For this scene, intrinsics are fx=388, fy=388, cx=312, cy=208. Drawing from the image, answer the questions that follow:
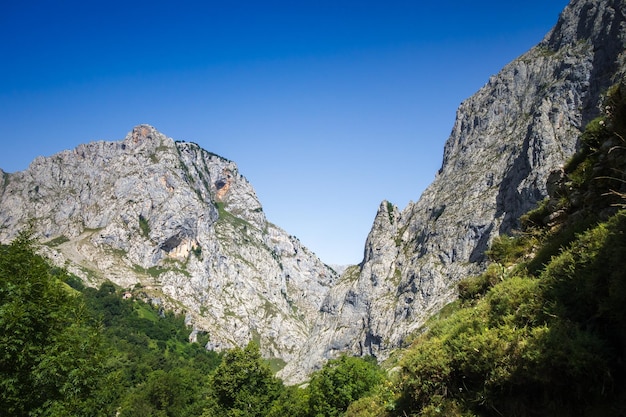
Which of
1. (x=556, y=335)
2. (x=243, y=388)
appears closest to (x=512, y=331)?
(x=556, y=335)

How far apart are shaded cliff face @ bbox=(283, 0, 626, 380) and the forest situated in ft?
354

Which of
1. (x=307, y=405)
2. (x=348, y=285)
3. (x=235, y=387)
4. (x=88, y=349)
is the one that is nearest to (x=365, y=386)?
(x=307, y=405)

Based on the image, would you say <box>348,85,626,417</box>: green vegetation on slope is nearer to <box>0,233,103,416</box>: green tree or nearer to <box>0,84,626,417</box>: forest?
<box>0,84,626,417</box>: forest

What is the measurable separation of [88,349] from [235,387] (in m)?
24.5

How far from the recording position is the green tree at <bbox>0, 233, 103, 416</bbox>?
14164mm

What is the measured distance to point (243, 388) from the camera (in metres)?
39.4

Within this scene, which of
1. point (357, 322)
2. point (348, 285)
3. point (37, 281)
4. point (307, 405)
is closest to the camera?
point (37, 281)

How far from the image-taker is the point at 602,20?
123938 mm

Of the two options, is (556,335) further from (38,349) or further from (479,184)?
(479,184)

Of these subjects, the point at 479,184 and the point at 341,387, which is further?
the point at 479,184

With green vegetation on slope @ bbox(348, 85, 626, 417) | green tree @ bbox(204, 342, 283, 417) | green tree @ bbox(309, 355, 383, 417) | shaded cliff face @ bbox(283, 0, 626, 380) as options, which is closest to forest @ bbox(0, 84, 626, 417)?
green vegetation on slope @ bbox(348, 85, 626, 417)

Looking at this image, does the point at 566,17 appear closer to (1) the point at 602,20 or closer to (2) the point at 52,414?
(1) the point at 602,20

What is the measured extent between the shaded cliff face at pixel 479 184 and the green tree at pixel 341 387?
9296 cm

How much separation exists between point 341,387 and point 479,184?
133 m
